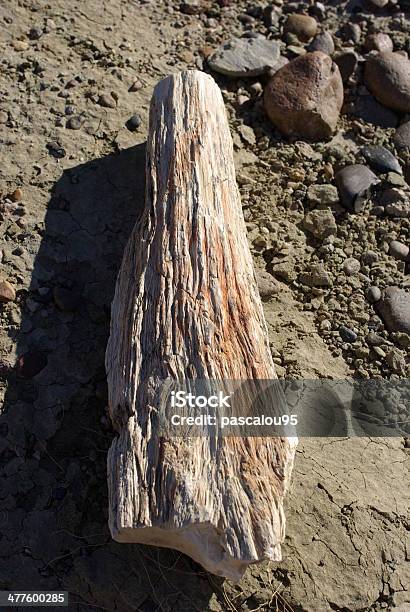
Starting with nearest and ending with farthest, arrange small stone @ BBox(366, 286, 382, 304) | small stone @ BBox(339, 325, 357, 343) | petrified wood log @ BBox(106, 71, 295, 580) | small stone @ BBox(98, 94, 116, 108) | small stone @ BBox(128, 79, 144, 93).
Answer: petrified wood log @ BBox(106, 71, 295, 580) < small stone @ BBox(339, 325, 357, 343) < small stone @ BBox(366, 286, 382, 304) < small stone @ BBox(98, 94, 116, 108) < small stone @ BBox(128, 79, 144, 93)

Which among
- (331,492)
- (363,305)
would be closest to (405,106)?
(363,305)

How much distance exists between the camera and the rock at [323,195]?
4.25m

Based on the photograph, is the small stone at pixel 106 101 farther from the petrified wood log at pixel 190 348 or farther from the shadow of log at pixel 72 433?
the petrified wood log at pixel 190 348

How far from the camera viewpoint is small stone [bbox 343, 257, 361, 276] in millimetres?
3992

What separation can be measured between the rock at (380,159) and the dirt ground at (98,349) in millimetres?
435

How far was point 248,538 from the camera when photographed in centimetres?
254

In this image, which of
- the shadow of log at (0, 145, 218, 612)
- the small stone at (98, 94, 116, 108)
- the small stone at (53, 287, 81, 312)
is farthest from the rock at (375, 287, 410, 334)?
the small stone at (98, 94, 116, 108)

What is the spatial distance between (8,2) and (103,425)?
294 cm

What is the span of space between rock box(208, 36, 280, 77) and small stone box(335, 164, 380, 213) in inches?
35.1

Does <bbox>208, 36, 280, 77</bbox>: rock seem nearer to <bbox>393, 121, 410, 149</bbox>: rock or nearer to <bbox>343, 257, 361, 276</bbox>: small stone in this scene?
<bbox>393, 121, 410, 149</bbox>: rock

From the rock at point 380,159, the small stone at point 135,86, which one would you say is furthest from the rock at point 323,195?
the small stone at point 135,86

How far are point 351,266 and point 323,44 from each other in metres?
1.73

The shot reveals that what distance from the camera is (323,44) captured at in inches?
194

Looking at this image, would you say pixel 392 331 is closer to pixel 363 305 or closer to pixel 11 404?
pixel 363 305
